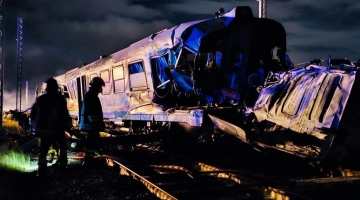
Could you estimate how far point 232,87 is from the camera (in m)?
9.68

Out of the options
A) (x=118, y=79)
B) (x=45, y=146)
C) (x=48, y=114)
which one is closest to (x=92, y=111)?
(x=48, y=114)

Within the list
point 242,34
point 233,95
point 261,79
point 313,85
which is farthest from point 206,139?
point 313,85

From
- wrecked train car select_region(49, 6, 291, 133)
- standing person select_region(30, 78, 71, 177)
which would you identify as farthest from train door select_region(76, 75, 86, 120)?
standing person select_region(30, 78, 71, 177)

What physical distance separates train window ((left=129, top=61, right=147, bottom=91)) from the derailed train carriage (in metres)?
0.03

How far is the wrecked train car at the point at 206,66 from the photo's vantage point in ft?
30.6

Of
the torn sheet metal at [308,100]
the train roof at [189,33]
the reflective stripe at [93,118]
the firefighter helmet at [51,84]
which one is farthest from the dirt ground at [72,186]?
the train roof at [189,33]

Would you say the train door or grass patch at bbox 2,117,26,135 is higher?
the train door

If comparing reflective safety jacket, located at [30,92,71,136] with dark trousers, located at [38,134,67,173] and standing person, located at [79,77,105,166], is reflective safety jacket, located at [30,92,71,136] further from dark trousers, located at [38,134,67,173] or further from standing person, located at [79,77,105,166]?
standing person, located at [79,77,105,166]

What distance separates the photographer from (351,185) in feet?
20.4

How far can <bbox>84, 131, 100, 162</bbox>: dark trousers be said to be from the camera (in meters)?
8.20

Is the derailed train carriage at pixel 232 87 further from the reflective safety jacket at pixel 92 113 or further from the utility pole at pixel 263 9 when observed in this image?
the utility pole at pixel 263 9

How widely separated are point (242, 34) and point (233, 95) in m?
1.48

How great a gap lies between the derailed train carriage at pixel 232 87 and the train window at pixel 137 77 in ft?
0.09

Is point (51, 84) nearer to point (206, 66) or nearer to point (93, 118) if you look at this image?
point (93, 118)
